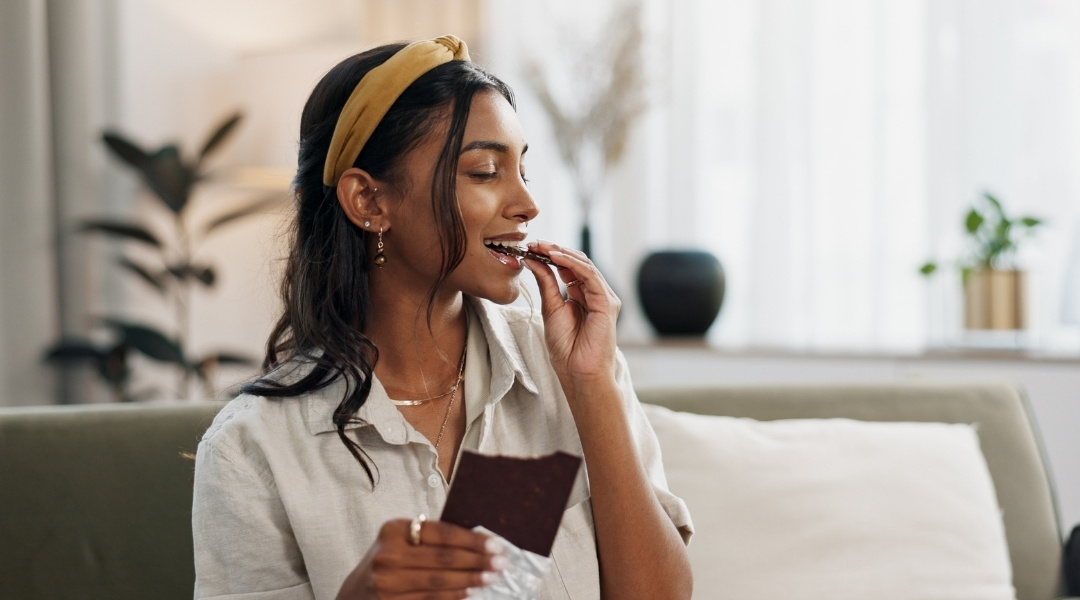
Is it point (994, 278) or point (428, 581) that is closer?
point (428, 581)

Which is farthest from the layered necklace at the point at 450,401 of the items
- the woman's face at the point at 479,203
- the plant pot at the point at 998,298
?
the plant pot at the point at 998,298

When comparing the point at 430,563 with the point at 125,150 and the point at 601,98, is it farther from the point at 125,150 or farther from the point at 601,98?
the point at 601,98

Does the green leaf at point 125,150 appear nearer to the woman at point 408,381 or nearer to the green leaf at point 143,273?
the green leaf at point 143,273

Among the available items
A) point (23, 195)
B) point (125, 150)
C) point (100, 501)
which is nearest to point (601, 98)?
point (125, 150)

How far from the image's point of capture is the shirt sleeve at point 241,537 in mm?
1155

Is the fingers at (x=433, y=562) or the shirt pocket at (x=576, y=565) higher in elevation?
the fingers at (x=433, y=562)

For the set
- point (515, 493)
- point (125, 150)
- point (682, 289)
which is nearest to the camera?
point (515, 493)

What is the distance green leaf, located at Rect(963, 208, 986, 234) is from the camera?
274 cm

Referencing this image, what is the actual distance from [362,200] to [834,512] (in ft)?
2.88

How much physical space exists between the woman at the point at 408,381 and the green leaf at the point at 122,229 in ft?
5.07

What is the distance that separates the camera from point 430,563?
0.89m

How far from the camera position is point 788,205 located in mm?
3273

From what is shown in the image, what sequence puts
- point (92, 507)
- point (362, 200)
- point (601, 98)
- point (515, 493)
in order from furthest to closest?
point (601, 98), point (92, 507), point (362, 200), point (515, 493)

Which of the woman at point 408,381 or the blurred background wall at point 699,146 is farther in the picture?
the blurred background wall at point 699,146
